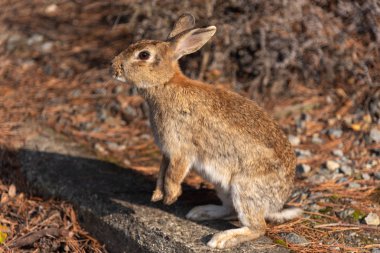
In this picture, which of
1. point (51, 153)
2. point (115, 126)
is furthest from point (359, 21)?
point (51, 153)

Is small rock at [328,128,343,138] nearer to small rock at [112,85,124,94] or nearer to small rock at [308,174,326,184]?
small rock at [308,174,326,184]

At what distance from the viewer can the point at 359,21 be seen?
566 centimetres

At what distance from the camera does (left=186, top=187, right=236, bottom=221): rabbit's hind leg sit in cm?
421

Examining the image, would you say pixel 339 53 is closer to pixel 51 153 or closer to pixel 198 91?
pixel 198 91

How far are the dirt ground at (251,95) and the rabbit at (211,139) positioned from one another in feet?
1.37

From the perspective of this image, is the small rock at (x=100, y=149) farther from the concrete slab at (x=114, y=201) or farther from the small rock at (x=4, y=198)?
the small rock at (x=4, y=198)

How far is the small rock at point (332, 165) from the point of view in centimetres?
496

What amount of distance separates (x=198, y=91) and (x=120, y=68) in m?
0.59

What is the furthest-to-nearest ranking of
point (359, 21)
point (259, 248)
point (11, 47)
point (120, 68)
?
point (11, 47) < point (359, 21) < point (120, 68) < point (259, 248)

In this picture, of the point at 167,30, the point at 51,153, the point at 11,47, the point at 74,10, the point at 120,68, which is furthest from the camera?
the point at 74,10

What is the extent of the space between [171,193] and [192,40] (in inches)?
44.0

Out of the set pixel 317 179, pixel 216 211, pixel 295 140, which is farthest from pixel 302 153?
pixel 216 211

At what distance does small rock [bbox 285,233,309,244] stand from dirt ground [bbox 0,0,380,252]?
0.18 m

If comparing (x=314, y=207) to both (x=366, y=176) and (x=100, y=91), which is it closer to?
(x=366, y=176)
